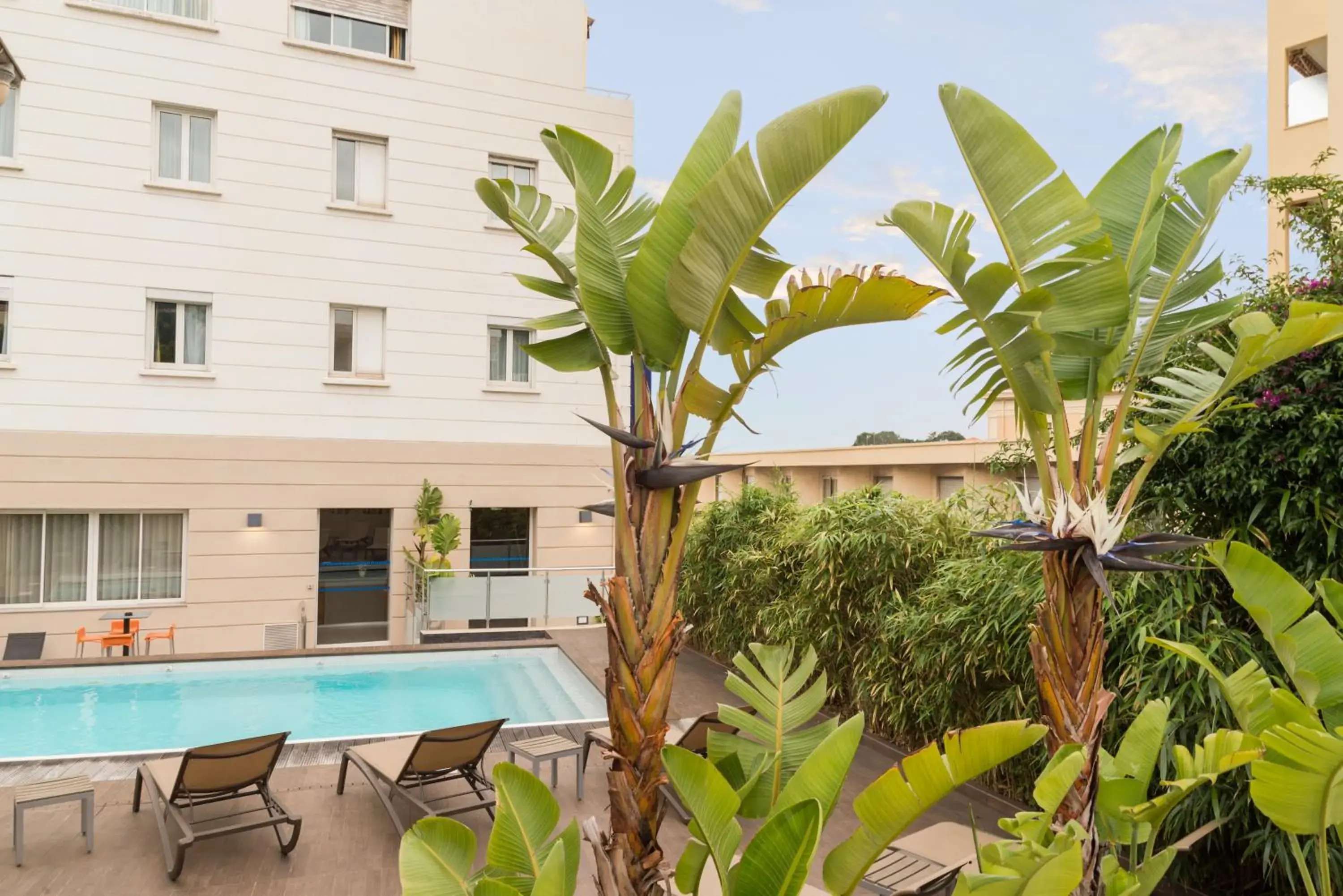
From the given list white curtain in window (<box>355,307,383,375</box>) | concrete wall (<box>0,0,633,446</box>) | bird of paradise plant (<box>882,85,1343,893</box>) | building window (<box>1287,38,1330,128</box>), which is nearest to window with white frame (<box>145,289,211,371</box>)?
concrete wall (<box>0,0,633,446</box>)

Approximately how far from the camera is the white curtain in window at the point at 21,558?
1175 cm

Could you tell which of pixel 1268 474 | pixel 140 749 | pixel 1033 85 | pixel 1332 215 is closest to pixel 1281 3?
pixel 1033 85

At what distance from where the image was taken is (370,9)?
45.0 feet

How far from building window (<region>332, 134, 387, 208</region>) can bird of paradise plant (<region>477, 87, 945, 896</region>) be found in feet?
37.7

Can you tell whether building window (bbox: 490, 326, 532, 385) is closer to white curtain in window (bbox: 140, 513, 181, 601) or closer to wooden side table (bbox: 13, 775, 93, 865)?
white curtain in window (bbox: 140, 513, 181, 601)

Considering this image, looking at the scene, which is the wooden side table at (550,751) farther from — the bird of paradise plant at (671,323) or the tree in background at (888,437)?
the tree in background at (888,437)

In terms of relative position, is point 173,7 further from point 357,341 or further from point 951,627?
point 951,627

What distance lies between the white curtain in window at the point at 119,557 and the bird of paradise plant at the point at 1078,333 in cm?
1268

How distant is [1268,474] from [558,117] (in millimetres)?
13171

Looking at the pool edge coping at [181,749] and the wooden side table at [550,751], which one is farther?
the pool edge coping at [181,749]

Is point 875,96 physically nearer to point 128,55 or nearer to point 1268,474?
point 1268,474

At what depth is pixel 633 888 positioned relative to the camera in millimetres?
2975

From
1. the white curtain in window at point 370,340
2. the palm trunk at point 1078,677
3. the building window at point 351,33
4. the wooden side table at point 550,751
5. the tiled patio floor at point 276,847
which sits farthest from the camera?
the white curtain in window at point 370,340

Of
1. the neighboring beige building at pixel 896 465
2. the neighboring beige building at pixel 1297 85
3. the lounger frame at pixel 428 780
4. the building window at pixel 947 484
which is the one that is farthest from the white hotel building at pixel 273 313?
the neighboring beige building at pixel 1297 85
